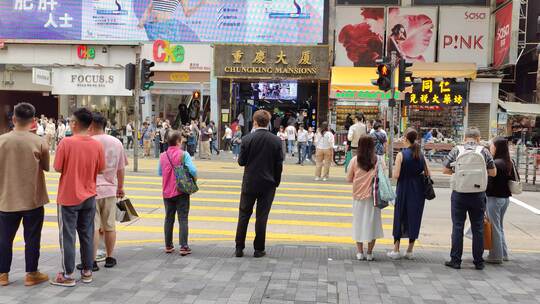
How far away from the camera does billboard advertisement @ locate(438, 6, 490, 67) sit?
27219mm

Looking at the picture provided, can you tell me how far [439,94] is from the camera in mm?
26375

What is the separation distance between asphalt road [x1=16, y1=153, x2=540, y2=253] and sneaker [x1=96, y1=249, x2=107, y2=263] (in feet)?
3.79

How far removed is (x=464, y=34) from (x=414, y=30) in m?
2.53

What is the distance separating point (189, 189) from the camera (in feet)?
21.7

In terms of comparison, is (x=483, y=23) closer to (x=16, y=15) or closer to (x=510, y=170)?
(x=510, y=170)

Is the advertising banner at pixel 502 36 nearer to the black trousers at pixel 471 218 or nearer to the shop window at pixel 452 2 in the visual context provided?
the shop window at pixel 452 2

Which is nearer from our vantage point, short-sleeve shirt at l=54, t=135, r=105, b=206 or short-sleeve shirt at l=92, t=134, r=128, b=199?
short-sleeve shirt at l=54, t=135, r=105, b=206

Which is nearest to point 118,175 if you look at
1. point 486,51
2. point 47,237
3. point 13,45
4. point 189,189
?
point 189,189

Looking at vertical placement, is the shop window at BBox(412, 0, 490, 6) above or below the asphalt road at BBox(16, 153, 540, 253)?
above

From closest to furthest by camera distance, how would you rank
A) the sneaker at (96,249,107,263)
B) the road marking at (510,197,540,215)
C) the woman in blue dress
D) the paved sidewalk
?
the paved sidewalk
the sneaker at (96,249,107,263)
the woman in blue dress
the road marking at (510,197,540,215)

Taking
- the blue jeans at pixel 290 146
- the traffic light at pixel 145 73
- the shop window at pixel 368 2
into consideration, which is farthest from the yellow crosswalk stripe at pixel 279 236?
the shop window at pixel 368 2

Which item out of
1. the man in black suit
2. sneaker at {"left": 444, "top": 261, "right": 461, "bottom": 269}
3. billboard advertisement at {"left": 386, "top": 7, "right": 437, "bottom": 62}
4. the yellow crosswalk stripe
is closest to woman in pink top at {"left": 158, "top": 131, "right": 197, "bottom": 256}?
the man in black suit

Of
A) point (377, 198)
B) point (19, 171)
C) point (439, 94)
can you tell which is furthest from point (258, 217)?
point (439, 94)

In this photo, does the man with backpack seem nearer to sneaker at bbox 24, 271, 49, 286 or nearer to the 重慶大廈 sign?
sneaker at bbox 24, 271, 49, 286
